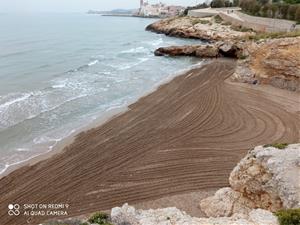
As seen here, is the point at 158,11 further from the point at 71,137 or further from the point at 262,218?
the point at 262,218

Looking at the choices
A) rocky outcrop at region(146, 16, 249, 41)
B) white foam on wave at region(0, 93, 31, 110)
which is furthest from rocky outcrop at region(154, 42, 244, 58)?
white foam on wave at region(0, 93, 31, 110)

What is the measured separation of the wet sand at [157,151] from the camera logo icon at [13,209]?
20 cm

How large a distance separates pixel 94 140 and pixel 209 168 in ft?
21.8

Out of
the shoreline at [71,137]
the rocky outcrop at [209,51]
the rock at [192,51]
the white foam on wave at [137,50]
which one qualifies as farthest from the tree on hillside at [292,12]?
the shoreline at [71,137]

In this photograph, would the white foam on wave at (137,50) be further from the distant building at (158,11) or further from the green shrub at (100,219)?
the distant building at (158,11)

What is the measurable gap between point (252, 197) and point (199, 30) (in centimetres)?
6203

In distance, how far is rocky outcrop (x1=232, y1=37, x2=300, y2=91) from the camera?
27.6m

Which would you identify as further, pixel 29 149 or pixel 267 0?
pixel 267 0

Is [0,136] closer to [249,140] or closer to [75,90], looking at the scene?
[75,90]

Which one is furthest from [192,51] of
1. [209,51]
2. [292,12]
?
[292,12]

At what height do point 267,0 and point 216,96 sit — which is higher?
point 267,0

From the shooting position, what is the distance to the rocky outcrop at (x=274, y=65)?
2762cm

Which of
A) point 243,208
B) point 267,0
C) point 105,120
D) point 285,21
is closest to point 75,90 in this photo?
point 105,120

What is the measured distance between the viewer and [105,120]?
73.6ft
